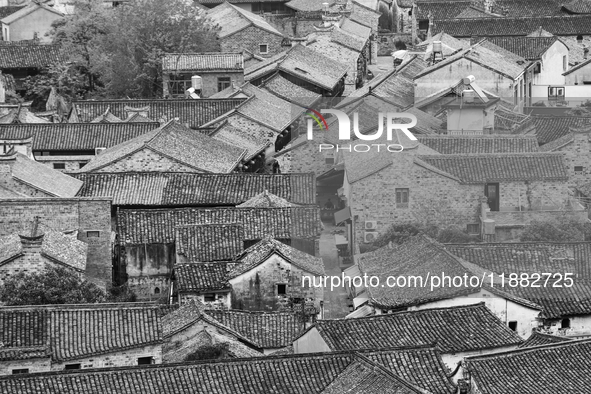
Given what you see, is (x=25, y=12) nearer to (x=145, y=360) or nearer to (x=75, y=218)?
(x=75, y=218)

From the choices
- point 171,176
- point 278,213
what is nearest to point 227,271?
point 278,213

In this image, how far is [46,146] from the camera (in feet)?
201

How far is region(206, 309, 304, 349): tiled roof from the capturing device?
42031 millimetres

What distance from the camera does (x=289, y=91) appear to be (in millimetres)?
70438

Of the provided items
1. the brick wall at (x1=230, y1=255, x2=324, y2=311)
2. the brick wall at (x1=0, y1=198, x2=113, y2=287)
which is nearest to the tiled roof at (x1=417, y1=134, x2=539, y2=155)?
the brick wall at (x1=230, y1=255, x2=324, y2=311)

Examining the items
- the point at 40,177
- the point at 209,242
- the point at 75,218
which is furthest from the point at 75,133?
the point at 209,242

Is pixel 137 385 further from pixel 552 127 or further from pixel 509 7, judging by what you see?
pixel 509 7

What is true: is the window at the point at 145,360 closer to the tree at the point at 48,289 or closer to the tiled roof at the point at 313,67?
the tree at the point at 48,289

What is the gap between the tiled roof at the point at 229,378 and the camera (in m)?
35.2

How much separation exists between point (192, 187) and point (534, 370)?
2012 cm

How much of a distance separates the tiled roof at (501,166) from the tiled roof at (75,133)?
12367mm

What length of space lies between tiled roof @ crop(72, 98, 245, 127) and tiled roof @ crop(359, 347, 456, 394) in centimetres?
2849

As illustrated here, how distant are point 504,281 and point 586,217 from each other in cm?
905

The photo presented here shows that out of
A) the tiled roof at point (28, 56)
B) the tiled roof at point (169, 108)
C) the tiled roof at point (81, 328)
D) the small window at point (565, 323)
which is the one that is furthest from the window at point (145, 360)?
the tiled roof at point (28, 56)
